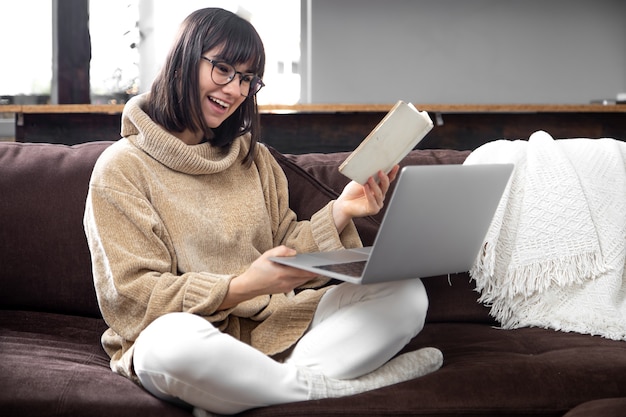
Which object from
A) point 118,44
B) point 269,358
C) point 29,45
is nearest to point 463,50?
point 118,44

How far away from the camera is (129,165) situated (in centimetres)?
162

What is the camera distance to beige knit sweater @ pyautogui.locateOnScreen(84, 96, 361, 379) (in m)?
1.49

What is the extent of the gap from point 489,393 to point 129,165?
2.69 ft

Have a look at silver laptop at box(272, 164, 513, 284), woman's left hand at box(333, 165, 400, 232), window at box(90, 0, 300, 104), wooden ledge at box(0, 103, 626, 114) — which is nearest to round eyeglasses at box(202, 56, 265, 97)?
woman's left hand at box(333, 165, 400, 232)

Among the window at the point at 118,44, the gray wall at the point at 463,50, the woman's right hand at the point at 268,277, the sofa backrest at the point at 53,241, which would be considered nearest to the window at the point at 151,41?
the window at the point at 118,44

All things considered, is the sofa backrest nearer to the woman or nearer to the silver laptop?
the woman

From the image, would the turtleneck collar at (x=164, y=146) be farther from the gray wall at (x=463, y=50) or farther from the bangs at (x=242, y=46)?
the gray wall at (x=463, y=50)

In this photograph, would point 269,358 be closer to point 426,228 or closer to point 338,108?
point 426,228

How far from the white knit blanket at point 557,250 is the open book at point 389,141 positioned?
57 cm

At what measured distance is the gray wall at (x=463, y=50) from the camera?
163 inches

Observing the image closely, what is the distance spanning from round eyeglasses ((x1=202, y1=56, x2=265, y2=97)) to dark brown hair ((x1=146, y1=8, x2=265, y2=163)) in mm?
14

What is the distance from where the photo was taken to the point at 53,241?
6.12 feet

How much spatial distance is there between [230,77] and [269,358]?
24.4 inches

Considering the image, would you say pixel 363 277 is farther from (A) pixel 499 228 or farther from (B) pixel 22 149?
(B) pixel 22 149
